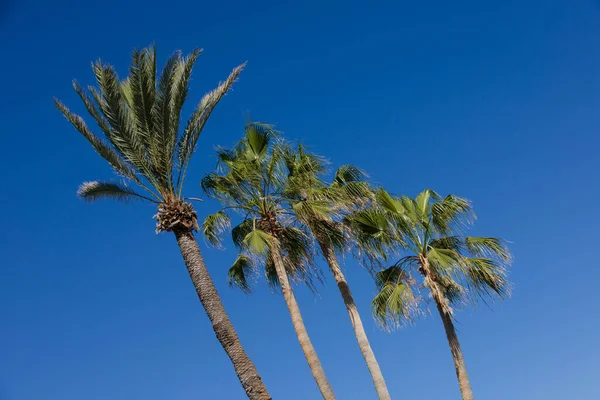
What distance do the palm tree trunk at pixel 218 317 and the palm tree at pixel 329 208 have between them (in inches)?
144

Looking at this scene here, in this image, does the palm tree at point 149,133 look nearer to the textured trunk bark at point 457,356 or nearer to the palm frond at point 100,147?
the palm frond at point 100,147

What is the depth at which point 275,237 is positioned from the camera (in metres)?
16.9

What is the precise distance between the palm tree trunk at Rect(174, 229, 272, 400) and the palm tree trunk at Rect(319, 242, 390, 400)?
446 centimetres

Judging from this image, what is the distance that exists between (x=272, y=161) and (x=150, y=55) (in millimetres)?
4429

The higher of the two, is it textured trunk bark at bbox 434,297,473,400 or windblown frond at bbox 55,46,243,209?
windblown frond at bbox 55,46,243,209

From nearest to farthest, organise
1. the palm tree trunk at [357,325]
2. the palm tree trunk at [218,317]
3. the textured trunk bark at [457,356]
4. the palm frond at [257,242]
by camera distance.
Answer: the palm tree trunk at [218,317]
the textured trunk bark at [457,356]
the palm frond at [257,242]
the palm tree trunk at [357,325]

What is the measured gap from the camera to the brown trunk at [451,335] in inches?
594

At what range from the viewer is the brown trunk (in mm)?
15081

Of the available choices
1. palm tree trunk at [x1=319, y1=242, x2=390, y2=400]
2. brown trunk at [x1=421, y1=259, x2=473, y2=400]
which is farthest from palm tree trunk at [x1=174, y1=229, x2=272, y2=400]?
brown trunk at [x1=421, y1=259, x2=473, y2=400]

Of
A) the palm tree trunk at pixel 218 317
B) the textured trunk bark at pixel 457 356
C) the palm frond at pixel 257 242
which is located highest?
the palm frond at pixel 257 242

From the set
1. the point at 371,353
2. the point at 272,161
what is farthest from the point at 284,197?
the point at 371,353

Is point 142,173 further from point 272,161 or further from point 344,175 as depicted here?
point 344,175

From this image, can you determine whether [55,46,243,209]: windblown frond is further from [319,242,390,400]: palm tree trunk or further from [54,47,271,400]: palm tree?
[319,242,390,400]: palm tree trunk

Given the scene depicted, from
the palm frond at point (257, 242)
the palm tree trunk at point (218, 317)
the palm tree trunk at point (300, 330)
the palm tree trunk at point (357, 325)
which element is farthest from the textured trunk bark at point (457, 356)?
the palm tree trunk at point (218, 317)
